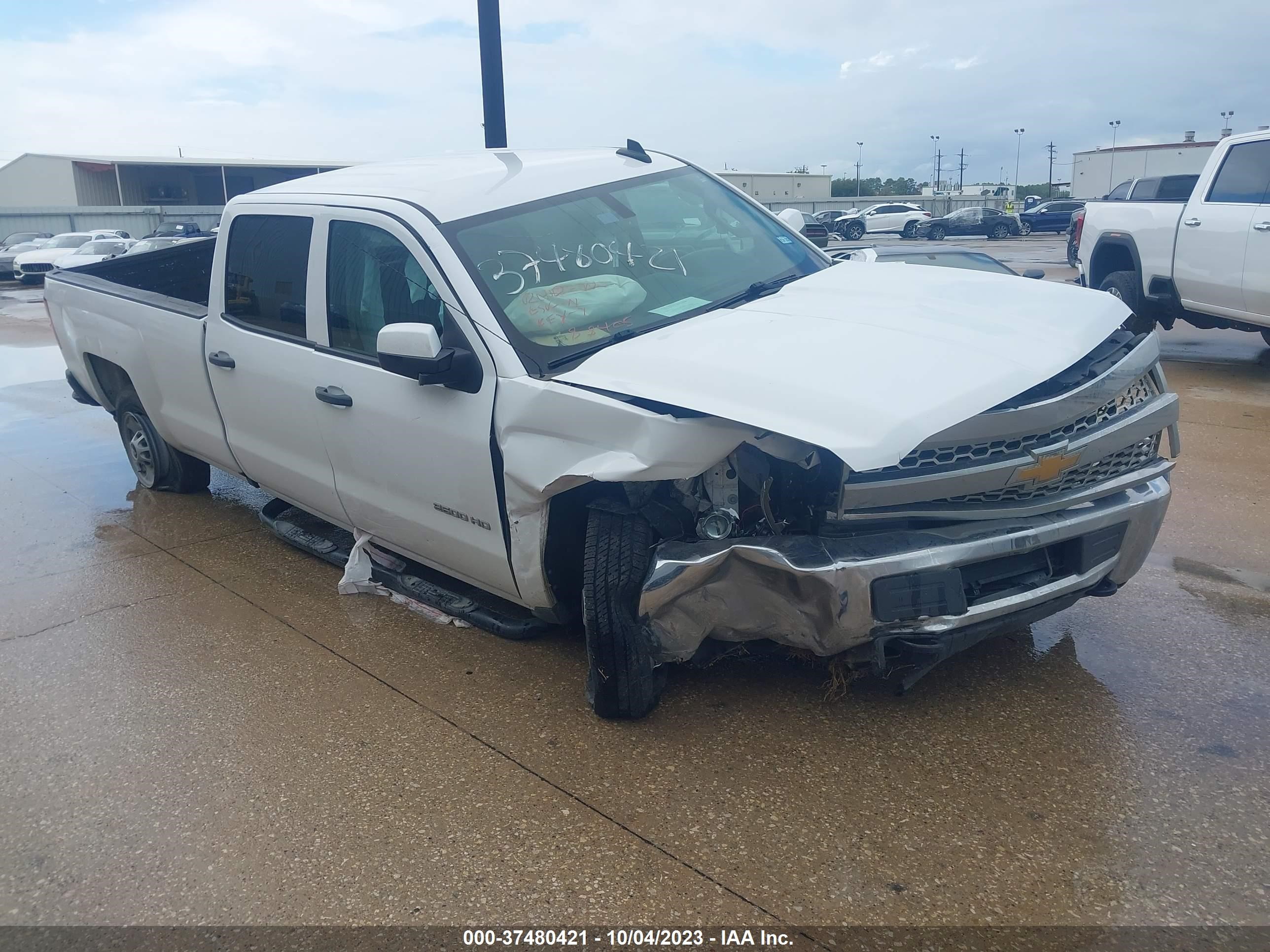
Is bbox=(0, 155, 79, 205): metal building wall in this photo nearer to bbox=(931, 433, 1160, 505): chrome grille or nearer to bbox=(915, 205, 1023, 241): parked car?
bbox=(915, 205, 1023, 241): parked car

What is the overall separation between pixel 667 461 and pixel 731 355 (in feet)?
1.50

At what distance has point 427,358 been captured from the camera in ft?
11.3

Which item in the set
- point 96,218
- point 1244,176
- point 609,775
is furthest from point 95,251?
point 609,775

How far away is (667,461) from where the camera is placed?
9.59 ft

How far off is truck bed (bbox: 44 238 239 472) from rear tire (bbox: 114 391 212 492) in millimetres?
154

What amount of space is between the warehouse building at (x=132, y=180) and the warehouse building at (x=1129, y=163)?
130 feet

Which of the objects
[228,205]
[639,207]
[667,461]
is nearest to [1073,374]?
[667,461]

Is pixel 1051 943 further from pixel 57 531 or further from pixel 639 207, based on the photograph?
pixel 57 531

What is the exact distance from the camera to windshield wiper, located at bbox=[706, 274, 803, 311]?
3.97 m

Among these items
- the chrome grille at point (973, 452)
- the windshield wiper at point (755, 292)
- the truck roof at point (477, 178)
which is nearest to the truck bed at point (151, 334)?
the truck roof at point (477, 178)

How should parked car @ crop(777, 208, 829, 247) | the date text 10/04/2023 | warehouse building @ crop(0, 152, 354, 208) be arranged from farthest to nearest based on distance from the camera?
warehouse building @ crop(0, 152, 354, 208) < parked car @ crop(777, 208, 829, 247) < the date text 10/04/2023

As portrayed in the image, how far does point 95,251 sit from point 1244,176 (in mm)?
28393

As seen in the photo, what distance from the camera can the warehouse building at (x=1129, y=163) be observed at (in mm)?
41375

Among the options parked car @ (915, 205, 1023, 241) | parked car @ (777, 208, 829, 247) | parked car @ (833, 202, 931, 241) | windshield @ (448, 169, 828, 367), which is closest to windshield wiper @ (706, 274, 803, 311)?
windshield @ (448, 169, 828, 367)
